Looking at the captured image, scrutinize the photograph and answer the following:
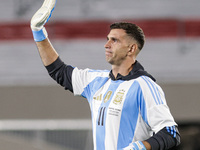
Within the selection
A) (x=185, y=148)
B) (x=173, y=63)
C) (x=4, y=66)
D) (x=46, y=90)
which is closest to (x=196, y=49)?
(x=173, y=63)

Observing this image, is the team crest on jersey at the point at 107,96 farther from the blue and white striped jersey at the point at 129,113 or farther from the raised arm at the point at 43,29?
the raised arm at the point at 43,29

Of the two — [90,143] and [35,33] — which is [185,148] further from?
[35,33]

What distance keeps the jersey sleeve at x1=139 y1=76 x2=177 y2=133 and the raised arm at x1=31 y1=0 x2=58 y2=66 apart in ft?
2.45

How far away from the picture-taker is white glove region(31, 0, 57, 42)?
3060 mm

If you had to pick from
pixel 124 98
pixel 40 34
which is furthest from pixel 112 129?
pixel 40 34

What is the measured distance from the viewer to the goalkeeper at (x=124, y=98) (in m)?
2.74

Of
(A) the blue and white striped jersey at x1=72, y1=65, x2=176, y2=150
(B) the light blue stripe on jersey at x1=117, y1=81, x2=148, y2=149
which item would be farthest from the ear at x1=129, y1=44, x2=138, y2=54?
(B) the light blue stripe on jersey at x1=117, y1=81, x2=148, y2=149

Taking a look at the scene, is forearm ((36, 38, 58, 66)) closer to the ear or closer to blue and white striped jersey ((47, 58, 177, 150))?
blue and white striped jersey ((47, 58, 177, 150))

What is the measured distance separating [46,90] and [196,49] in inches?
109

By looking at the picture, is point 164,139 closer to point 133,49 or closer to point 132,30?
point 133,49

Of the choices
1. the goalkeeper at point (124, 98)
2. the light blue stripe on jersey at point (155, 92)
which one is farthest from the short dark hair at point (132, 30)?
the light blue stripe on jersey at point (155, 92)

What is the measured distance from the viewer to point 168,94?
26.1ft

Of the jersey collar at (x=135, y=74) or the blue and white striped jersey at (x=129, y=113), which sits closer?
the blue and white striped jersey at (x=129, y=113)

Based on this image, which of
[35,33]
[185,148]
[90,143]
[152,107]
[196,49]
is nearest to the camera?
[152,107]
